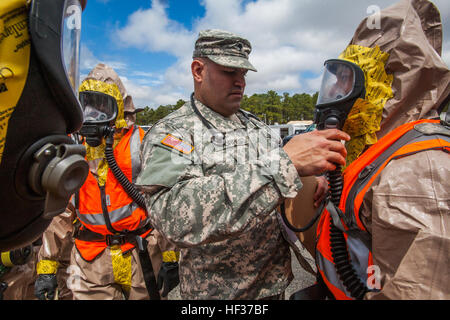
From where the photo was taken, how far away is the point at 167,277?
2717mm

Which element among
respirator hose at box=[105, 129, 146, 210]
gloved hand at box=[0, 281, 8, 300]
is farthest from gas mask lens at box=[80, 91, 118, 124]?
gloved hand at box=[0, 281, 8, 300]

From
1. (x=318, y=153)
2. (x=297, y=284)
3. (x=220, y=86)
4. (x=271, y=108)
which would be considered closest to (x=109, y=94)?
(x=220, y=86)

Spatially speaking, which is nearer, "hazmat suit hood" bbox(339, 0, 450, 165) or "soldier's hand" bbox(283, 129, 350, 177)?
"soldier's hand" bbox(283, 129, 350, 177)

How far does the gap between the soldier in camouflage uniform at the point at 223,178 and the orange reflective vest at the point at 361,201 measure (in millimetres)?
231

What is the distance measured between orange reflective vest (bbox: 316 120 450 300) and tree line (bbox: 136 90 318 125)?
45.5 metres

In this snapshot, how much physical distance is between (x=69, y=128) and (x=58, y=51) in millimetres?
240

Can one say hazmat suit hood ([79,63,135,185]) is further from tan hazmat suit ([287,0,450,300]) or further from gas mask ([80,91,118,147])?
tan hazmat suit ([287,0,450,300])

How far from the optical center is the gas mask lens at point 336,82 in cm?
146

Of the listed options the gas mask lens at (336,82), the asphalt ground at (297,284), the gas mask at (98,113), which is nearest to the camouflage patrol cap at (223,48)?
the gas mask lens at (336,82)

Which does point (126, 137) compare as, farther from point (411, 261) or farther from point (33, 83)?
point (411, 261)

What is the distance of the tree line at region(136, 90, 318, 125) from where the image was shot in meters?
50.0

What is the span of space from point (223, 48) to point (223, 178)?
1.11 metres

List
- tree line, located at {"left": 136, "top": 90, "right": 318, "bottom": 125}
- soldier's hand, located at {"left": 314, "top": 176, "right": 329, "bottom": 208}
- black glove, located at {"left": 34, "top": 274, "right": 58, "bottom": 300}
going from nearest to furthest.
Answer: soldier's hand, located at {"left": 314, "top": 176, "right": 329, "bottom": 208}, black glove, located at {"left": 34, "top": 274, "right": 58, "bottom": 300}, tree line, located at {"left": 136, "top": 90, "right": 318, "bottom": 125}

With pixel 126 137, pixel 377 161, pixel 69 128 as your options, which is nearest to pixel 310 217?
pixel 377 161
